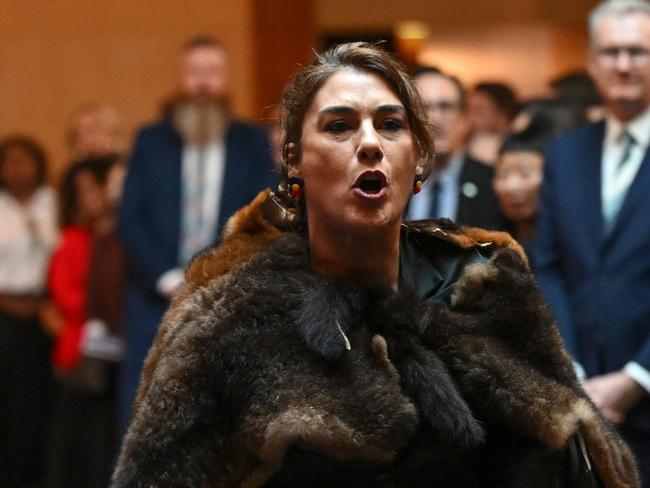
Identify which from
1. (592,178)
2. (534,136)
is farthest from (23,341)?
(592,178)

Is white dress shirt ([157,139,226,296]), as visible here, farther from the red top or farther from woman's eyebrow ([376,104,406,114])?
woman's eyebrow ([376,104,406,114])

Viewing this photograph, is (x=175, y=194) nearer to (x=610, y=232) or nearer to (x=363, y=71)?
(x=610, y=232)

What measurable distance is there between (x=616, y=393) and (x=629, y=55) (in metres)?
1.14

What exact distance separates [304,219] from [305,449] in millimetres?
573

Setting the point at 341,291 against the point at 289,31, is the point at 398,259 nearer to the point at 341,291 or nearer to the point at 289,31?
the point at 341,291

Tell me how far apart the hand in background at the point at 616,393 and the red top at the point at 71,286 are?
3.16 m

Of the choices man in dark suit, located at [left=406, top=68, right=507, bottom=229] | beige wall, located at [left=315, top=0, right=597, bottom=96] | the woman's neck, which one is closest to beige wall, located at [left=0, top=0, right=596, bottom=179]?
beige wall, located at [left=315, top=0, right=597, bottom=96]

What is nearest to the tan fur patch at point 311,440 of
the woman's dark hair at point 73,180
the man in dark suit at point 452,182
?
the man in dark suit at point 452,182

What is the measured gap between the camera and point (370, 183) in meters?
3.38

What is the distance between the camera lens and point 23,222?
8648 millimetres

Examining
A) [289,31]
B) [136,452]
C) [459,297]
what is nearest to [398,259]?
[459,297]

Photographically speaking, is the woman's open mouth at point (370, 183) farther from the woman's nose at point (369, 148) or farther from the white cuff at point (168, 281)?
the white cuff at point (168, 281)

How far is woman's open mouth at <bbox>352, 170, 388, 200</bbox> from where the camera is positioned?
11.0ft

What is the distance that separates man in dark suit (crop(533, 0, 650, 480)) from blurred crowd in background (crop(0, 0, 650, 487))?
0.17 meters
